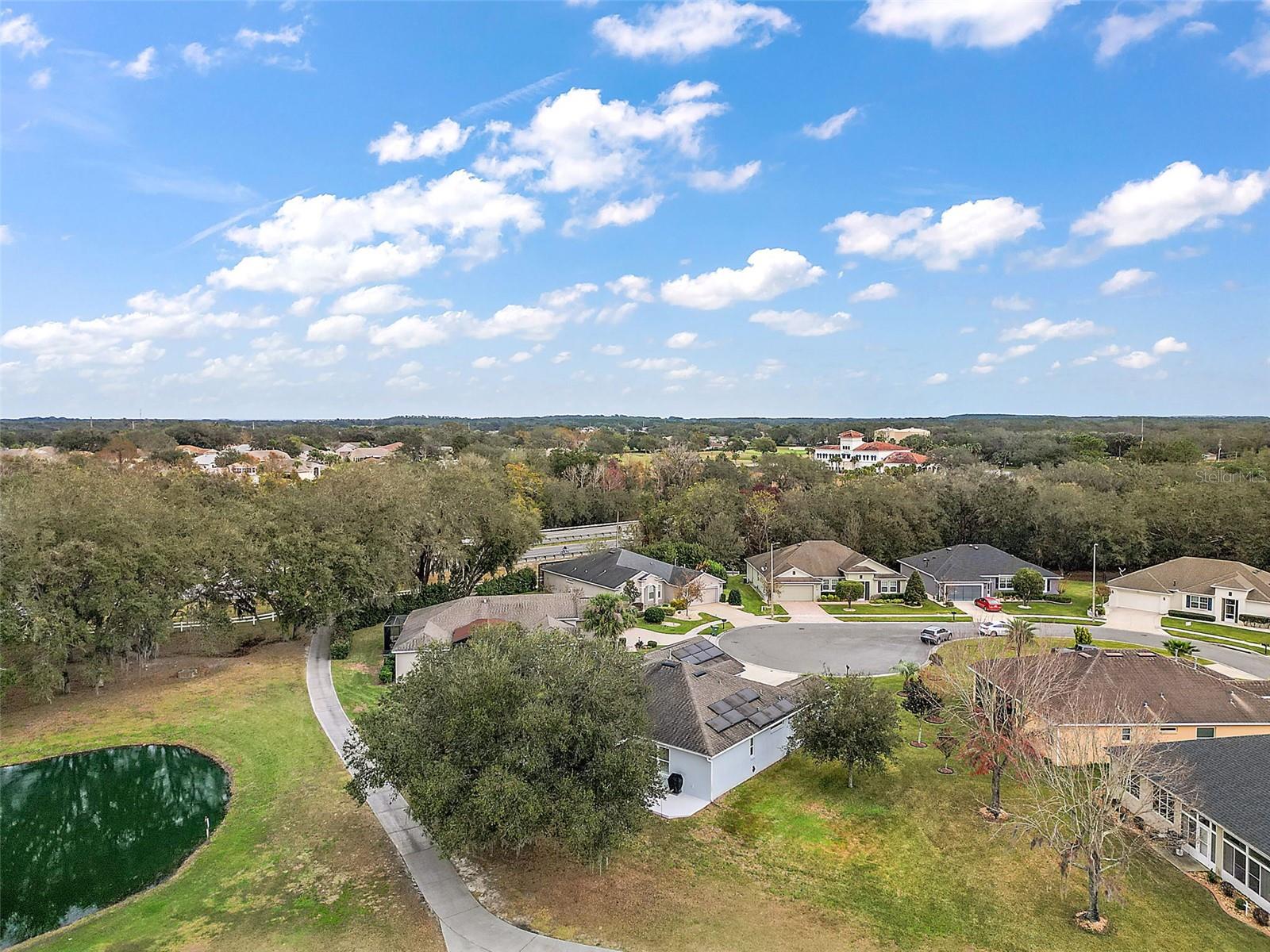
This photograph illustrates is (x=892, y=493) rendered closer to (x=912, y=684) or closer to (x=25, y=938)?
(x=912, y=684)

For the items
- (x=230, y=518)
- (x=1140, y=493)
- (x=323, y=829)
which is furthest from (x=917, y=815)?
(x=1140, y=493)

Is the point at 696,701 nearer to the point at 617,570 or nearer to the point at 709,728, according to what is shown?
the point at 709,728

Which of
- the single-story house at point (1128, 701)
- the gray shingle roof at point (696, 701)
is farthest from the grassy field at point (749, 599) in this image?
the single-story house at point (1128, 701)

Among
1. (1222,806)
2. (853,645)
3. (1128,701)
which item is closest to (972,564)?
(853,645)

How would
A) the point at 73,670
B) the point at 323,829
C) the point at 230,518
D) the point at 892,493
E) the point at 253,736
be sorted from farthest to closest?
1. the point at 892,493
2. the point at 230,518
3. the point at 73,670
4. the point at 253,736
5. the point at 323,829

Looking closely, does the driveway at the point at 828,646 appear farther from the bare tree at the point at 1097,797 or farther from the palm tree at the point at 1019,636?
the bare tree at the point at 1097,797

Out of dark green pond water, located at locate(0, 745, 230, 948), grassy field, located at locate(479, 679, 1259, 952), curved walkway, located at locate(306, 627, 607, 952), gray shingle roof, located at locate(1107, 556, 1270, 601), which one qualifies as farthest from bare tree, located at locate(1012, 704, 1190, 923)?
gray shingle roof, located at locate(1107, 556, 1270, 601)

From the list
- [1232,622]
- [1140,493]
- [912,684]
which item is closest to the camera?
[912,684]
